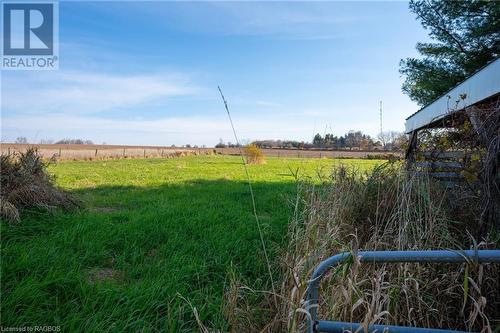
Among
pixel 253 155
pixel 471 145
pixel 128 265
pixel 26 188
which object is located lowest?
pixel 128 265

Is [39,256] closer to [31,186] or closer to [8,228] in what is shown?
[8,228]

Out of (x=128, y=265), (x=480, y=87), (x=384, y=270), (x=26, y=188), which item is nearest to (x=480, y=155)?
(x=384, y=270)

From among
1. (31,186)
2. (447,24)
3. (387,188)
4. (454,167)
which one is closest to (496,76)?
(454,167)

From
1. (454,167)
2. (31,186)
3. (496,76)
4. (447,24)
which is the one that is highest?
(447,24)

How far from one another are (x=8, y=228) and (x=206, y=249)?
2.59 meters

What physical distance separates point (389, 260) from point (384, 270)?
1.35m

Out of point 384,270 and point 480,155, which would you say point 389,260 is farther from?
point 480,155

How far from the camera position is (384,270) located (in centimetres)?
268

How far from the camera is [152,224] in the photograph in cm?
511

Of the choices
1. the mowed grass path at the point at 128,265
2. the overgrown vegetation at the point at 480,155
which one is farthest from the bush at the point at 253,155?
the overgrown vegetation at the point at 480,155

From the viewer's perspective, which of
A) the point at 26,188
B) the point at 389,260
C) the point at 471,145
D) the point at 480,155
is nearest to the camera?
the point at 389,260

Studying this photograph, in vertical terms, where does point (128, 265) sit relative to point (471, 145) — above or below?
below

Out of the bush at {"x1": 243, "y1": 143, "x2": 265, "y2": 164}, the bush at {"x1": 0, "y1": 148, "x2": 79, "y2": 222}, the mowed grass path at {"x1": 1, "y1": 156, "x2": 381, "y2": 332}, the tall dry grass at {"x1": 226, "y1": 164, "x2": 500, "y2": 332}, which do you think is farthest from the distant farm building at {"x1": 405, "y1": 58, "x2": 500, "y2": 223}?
the bush at {"x1": 243, "y1": 143, "x2": 265, "y2": 164}

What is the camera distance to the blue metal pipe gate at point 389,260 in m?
1.44
